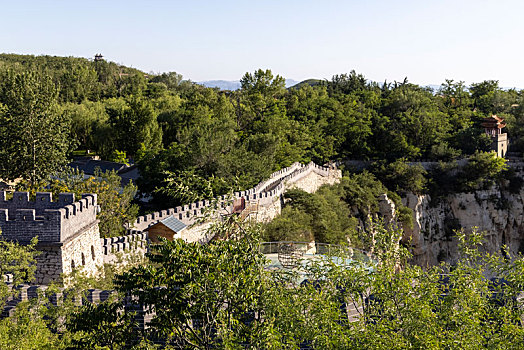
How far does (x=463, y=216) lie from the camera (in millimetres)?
41812

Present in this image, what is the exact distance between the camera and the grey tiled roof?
2055 centimetres

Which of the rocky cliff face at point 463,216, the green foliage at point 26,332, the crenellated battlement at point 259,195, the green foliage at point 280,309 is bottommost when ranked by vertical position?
the rocky cliff face at point 463,216

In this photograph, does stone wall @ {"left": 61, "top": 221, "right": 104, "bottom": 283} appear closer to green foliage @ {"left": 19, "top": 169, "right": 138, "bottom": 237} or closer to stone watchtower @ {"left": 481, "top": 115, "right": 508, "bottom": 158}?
green foliage @ {"left": 19, "top": 169, "right": 138, "bottom": 237}

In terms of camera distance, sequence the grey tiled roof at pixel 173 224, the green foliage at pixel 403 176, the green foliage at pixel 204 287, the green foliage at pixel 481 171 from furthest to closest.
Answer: the green foliage at pixel 481 171 < the green foliage at pixel 403 176 < the grey tiled roof at pixel 173 224 < the green foliage at pixel 204 287

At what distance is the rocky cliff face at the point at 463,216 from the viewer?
134 ft

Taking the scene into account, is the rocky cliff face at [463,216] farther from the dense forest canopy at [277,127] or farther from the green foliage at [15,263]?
the green foliage at [15,263]

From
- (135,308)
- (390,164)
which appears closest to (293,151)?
(390,164)

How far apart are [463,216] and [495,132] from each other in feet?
26.0

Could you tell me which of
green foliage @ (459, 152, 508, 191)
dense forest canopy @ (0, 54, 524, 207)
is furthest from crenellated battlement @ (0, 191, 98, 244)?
green foliage @ (459, 152, 508, 191)

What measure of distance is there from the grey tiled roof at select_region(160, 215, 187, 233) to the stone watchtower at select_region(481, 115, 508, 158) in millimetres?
31861

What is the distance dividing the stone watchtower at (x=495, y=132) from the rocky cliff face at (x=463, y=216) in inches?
154

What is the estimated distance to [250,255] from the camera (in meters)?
9.68

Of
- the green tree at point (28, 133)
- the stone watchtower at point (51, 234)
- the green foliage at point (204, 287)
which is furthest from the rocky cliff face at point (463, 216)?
the green foliage at point (204, 287)

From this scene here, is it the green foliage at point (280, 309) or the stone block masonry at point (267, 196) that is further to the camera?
the stone block masonry at point (267, 196)
